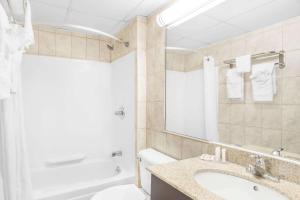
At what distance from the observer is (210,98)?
54.8 inches

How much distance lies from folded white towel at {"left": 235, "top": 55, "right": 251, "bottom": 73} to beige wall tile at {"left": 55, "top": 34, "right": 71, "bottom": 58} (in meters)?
2.10

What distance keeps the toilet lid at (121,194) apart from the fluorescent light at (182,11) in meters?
1.49

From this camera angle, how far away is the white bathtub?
5.68 ft

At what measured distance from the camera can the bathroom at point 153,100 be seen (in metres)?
0.99

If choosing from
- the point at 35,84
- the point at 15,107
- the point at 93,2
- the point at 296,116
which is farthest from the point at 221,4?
the point at 35,84

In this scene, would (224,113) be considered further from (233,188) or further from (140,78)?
(140,78)

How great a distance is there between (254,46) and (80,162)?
94.2 inches

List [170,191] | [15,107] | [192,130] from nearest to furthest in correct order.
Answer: [170,191] < [15,107] < [192,130]

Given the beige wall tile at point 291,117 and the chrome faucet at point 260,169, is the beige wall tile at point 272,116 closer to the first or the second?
the beige wall tile at point 291,117

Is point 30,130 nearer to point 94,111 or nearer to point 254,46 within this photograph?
point 94,111

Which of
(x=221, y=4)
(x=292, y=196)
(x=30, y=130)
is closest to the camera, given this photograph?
(x=292, y=196)

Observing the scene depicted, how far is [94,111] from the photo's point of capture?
8.78ft

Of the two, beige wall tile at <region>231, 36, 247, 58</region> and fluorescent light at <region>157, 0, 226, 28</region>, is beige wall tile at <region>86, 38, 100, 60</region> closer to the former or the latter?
fluorescent light at <region>157, 0, 226, 28</region>

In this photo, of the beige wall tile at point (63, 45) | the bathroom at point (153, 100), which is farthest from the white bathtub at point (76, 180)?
the beige wall tile at point (63, 45)
